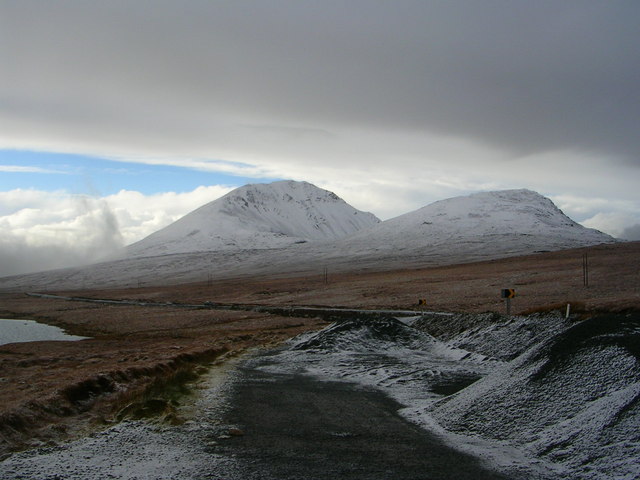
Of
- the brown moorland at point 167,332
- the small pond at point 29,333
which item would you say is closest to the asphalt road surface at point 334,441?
the brown moorland at point 167,332

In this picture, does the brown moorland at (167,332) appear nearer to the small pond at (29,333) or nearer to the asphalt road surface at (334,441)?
the small pond at (29,333)

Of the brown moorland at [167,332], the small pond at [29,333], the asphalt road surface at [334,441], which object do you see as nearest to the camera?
the asphalt road surface at [334,441]

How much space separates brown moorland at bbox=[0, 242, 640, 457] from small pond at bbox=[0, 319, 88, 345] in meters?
2.27

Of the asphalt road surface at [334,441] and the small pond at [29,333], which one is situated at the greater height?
the asphalt road surface at [334,441]

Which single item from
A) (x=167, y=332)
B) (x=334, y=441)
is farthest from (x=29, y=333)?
(x=334, y=441)

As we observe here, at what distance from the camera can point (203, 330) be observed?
1982 inches

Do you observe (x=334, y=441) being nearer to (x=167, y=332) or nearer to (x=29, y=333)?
(x=167, y=332)

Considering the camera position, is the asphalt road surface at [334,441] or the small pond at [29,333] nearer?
the asphalt road surface at [334,441]

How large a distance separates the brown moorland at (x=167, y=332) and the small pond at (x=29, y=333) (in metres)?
2.27

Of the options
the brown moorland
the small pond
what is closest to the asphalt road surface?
the brown moorland

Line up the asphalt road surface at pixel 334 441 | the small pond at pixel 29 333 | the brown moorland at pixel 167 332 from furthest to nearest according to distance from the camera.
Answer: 1. the small pond at pixel 29 333
2. the brown moorland at pixel 167 332
3. the asphalt road surface at pixel 334 441

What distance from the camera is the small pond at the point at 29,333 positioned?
5197cm

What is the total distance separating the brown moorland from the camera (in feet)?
52.5

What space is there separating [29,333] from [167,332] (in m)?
16.7
